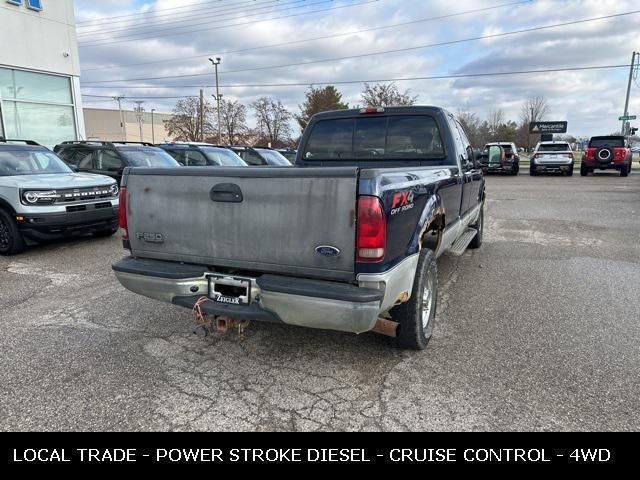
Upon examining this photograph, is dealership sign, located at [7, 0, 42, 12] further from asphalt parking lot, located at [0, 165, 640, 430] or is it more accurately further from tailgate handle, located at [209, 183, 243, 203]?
tailgate handle, located at [209, 183, 243, 203]

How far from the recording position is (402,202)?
2.96m

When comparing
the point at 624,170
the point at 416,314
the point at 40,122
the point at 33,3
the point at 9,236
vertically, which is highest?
the point at 33,3

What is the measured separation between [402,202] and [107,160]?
27.8 feet

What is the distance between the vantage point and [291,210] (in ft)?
9.34

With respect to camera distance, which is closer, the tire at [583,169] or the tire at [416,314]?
the tire at [416,314]

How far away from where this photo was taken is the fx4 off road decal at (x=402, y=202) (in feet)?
9.31

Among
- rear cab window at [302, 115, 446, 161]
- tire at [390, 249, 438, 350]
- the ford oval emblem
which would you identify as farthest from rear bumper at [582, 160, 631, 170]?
the ford oval emblem

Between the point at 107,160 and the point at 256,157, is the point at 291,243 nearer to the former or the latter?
the point at 107,160

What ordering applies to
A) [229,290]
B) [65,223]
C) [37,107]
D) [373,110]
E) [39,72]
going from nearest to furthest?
[229,290], [373,110], [65,223], [39,72], [37,107]

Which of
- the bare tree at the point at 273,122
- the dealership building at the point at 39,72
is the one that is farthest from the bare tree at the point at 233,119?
the dealership building at the point at 39,72

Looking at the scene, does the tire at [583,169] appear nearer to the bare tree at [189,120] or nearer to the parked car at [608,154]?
the parked car at [608,154]

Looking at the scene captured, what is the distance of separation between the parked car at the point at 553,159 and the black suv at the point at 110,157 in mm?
19327
